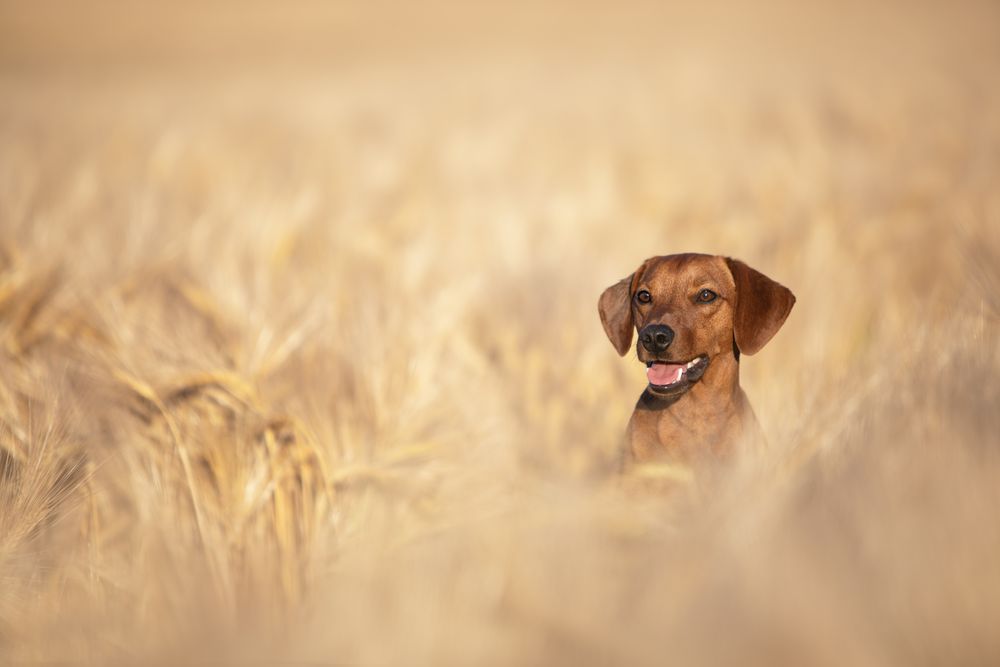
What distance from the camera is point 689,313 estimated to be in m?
3.39

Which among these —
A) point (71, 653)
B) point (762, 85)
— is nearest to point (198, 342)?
point (71, 653)

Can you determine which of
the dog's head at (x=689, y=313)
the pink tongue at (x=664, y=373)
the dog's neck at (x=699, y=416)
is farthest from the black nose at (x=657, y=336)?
the dog's neck at (x=699, y=416)

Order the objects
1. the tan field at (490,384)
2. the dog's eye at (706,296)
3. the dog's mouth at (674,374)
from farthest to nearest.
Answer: the dog's eye at (706,296)
the dog's mouth at (674,374)
the tan field at (490,384)

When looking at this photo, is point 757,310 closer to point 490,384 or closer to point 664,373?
point 664,373

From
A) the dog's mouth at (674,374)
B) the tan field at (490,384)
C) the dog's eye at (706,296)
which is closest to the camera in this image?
the tan field at (490,384)

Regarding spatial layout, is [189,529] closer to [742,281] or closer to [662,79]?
[742,281]

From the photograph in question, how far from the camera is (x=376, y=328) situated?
11.5ft

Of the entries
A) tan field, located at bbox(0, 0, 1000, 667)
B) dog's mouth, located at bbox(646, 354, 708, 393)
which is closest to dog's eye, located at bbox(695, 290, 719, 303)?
dog's mouth, located at bbox(646, 354, 708, 393)

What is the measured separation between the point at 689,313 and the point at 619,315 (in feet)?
0.92

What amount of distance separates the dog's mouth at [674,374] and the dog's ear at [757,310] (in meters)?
0.17

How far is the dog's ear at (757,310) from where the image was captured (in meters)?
3.29

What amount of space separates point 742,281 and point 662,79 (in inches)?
296

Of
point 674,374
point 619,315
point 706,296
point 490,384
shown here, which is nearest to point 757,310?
point 706,296

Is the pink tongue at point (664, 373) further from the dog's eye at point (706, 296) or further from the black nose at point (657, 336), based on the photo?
the dog's eye at point (706, 296)
